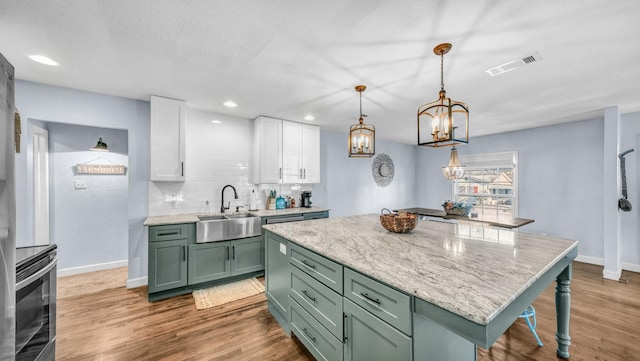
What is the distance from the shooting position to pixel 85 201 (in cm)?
366

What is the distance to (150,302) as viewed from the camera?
280 cm

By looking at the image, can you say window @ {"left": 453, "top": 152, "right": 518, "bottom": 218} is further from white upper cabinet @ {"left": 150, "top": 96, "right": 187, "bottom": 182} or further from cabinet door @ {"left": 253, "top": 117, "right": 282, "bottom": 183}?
white upper cabinet @ {"left": 150, "top": 96, "right": 187, "bottom": 182}

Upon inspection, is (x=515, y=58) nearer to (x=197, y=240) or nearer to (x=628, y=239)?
(x=197, y=240)

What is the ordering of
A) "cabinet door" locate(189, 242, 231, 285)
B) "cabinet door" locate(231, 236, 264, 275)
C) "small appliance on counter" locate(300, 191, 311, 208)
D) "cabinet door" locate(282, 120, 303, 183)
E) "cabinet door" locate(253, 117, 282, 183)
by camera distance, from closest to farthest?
"cabinet door" locate(189, 242, 231, 285), "cabinet door" locate(231, 236, 264, 275), "cabinet door" locate(253, 117, 282, 183), "cabinet door" locate(282, 120, 303, 183), "small appliance on counter" locate(300, 191, 311, 208)

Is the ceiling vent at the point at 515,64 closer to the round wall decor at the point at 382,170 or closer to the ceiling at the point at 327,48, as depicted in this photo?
the ceiling at the point at 327,48

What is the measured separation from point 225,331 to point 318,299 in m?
1.15

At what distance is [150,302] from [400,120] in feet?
14.3

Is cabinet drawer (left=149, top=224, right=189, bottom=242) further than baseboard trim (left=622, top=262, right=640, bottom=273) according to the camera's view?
No

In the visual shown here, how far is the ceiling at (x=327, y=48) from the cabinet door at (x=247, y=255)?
74.5 inches

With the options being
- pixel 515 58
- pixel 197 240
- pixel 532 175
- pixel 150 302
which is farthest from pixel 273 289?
pixel 532 175

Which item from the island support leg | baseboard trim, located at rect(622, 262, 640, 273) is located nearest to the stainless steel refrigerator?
the island support leg

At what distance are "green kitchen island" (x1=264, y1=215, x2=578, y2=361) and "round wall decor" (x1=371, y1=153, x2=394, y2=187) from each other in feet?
12.3

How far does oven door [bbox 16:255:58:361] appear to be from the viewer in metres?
1.24

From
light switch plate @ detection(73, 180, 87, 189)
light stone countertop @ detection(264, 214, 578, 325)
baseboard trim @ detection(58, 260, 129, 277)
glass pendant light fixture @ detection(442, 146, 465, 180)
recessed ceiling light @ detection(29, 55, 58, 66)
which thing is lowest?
baseboard trim @ detection(58, 260, 129, 277)
